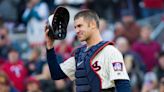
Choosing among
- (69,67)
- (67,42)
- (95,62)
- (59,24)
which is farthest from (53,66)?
(67,42)

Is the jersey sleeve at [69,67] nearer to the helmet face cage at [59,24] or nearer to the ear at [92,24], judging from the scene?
the helmet face cage at [59,24]

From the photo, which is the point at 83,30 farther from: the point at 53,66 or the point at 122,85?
the point at 122,85

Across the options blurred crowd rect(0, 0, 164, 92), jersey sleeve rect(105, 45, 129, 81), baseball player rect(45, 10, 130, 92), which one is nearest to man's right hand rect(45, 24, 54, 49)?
baseball player rect(45, 10, 130, 92)

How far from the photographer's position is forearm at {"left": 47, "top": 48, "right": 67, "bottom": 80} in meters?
7.55

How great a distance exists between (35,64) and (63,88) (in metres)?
1.24

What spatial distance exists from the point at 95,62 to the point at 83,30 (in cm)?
37

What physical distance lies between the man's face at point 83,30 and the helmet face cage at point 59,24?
0.25 m

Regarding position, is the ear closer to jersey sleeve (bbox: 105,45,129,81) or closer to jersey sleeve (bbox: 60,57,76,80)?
jersey sleeve (bbox: 105,45,129,81)

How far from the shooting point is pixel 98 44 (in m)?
7.26

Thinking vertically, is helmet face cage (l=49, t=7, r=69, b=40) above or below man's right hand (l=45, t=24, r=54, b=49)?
above

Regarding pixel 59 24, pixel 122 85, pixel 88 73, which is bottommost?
pixel 122 85

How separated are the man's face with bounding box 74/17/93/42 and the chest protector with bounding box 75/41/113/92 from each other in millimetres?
150

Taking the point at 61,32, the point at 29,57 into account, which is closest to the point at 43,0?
the point at 29,57

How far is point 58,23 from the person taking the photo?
7465mm
